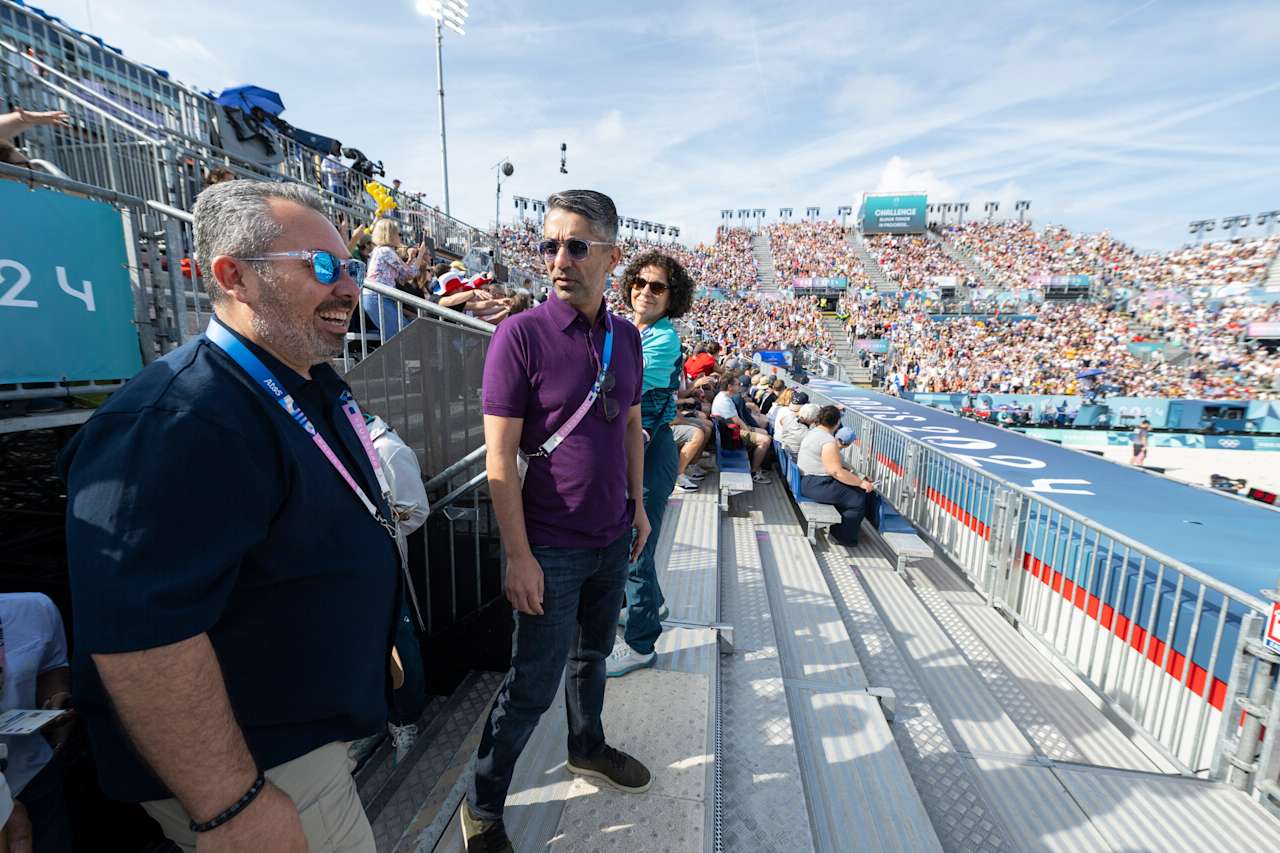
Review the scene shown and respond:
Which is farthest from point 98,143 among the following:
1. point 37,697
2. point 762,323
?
point 762,323

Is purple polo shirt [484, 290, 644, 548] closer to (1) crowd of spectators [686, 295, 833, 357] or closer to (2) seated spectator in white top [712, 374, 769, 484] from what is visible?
(2) seated spectator in white top [712, 374, 769, 484]

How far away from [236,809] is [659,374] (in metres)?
2.29

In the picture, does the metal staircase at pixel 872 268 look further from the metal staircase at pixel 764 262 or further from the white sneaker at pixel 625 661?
the white sneaker at pixel 625 661

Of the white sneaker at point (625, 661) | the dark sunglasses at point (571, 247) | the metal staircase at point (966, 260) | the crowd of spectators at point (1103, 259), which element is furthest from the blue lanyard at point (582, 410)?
the crowd of spectators at point (1103, 259)

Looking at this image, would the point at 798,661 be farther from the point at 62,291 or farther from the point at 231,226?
the point at 62,291

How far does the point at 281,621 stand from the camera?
1050 mm

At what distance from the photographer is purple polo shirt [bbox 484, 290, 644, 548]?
1730 millimetres

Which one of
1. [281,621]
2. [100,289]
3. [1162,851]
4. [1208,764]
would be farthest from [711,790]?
[100,289]

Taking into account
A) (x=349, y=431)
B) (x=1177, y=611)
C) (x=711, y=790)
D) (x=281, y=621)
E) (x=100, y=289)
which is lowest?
(x=711, y=790)

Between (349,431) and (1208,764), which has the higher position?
(349,431)

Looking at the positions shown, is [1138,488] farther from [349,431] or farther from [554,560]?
[349,431]

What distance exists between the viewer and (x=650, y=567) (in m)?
2.89

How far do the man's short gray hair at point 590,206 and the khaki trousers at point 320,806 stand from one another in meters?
1.59

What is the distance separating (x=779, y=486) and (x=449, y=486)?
6281 millimetres
